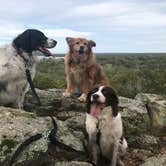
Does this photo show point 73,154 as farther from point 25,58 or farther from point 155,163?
point 25,58

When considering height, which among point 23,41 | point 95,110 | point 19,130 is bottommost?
point 19,130

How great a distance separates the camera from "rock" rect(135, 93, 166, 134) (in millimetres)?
9724

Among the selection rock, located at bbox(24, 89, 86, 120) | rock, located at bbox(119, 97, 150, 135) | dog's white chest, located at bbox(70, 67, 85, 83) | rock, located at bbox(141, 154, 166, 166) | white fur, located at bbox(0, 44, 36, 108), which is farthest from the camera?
dog's white chest, located at bbox(70, 67, 85, 83)

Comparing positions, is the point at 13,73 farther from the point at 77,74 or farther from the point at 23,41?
the point at 77,74

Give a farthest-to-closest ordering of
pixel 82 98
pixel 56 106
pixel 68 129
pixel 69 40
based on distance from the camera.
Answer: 1. pixel 69 40
2. pixel 82 98
3. pixel 56 106
4. pixel 68 129

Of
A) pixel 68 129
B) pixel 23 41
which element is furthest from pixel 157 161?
pixel 23 41

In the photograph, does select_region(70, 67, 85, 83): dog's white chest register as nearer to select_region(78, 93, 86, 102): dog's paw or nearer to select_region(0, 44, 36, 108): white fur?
select_region(78, 93, 86, 102): dog's paw

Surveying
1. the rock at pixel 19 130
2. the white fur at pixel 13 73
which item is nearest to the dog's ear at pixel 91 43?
the white fur at pixel 13 73

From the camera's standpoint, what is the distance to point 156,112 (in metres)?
9.95

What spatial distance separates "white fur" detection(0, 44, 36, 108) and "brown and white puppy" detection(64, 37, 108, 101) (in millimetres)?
1687

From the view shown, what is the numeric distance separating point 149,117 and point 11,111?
360 centimetres

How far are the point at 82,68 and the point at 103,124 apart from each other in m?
3.12

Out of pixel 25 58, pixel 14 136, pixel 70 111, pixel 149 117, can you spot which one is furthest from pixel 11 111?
pixel 149 117

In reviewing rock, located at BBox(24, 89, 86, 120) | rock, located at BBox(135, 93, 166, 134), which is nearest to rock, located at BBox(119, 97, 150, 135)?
rock, located at BBox(135, 93, 166, 134)
